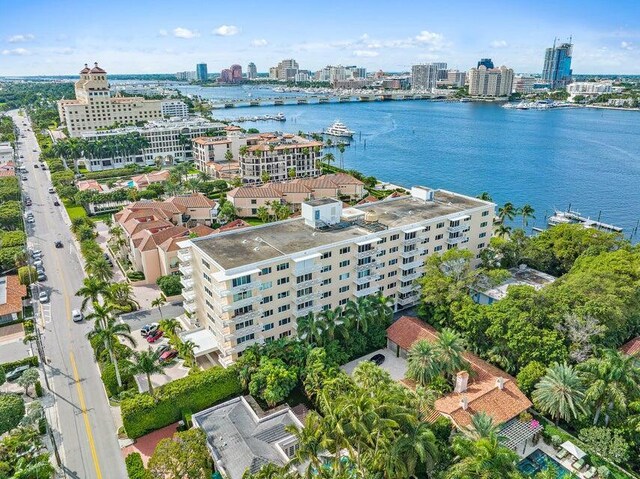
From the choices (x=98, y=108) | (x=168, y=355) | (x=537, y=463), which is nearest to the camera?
(x=537, y=463)

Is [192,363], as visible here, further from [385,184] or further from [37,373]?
[385,184]

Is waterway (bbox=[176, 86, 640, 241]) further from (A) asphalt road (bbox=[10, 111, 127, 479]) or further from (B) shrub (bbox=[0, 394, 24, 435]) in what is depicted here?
(B) shrub (bbox=[0, 394, 24, 435])

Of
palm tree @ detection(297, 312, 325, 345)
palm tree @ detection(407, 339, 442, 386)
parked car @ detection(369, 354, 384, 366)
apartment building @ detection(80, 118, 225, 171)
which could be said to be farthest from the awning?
apartment building @ detection(80, 118, 225, 171)

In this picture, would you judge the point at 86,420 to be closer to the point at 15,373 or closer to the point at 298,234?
the point at 15,373

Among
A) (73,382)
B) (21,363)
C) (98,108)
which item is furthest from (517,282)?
(98,108)

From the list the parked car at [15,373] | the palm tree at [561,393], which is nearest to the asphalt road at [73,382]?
the parked car at [15,373]

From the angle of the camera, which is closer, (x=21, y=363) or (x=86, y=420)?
(x=86, y=420)
